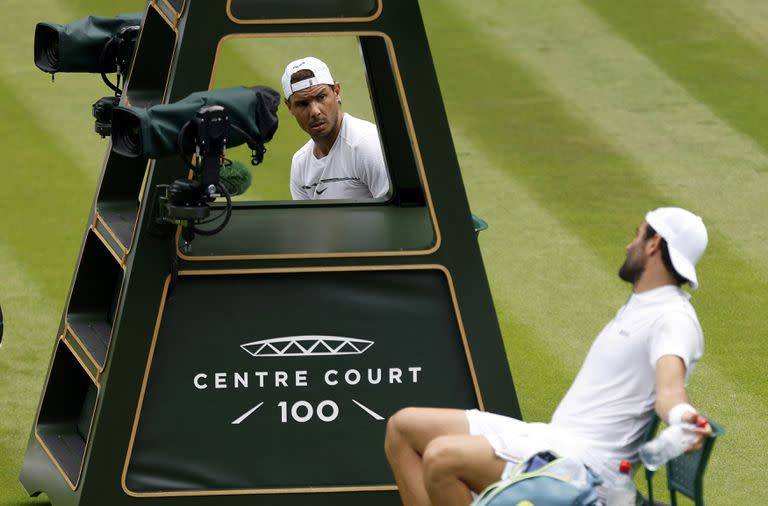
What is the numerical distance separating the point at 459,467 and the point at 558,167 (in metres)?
6.81

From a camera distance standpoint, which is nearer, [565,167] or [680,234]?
[680,234]

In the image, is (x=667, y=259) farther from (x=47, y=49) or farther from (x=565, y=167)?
(x=565, y=167)

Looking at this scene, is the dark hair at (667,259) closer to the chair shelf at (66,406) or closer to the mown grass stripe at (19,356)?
the chair shelf at (66,406)

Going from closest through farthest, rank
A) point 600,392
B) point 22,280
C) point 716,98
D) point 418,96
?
point 600,392
point 418,96
point 22,280
point 716,98

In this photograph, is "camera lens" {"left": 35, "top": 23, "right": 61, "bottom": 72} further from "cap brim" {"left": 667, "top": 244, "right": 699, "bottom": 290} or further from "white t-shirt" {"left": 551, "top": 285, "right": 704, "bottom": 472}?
"cap brim" {"left": 667, "top": 244, "right": 699, "bottom": 290}

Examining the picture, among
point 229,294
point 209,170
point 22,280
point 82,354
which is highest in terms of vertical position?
point 209,170

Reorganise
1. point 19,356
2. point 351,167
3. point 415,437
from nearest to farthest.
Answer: point 415,437
point 351,167
point 19,356

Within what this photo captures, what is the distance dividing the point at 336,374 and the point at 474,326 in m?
0.59

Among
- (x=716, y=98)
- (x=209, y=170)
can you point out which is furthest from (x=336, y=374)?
(x=716, y=98)

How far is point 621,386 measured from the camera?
575cm

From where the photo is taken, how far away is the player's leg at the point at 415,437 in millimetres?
6086

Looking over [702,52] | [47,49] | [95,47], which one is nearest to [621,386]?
[95,47]

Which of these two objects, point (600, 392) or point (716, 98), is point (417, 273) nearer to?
point (600, 392)

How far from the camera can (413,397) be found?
6.99 m
